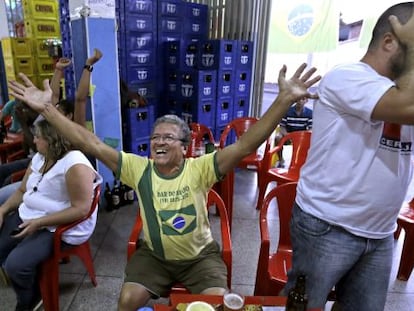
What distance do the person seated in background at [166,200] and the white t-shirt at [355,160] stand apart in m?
0.39

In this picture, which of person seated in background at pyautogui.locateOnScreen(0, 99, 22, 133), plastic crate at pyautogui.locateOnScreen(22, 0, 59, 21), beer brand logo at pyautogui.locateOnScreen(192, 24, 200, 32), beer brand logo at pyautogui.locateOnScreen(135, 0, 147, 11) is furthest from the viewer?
plastic crate at pyautogui.locateOnScreen(22, 0, 59, 21)

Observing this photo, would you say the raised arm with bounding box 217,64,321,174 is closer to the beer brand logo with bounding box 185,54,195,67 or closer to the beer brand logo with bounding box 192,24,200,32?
the beer brand logo with bounding box 185,54,195,67

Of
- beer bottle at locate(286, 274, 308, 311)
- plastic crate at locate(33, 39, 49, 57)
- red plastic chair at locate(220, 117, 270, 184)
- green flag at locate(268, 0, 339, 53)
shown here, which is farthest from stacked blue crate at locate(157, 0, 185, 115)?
beer bottle at locate(286, 274, 308, 311)

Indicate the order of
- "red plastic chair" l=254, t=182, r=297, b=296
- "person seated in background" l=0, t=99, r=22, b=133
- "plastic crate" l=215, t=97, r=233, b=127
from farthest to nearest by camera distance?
"plastic crate" l=215, t=97, r=233, b=127 → "person seated in background" l=0, t=99, r=22, b=133 → "red plastic chair" l=254, t=182, r=297, b=296

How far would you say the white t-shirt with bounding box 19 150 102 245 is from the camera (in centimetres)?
179

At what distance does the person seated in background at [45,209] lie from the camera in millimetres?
1722

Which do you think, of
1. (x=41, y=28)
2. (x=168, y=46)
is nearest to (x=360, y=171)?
(x=168, y=46)

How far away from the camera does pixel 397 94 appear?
0.91 metres

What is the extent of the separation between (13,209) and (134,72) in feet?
7.64

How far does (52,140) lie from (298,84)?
4.29 feet

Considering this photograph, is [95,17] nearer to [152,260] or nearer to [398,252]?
[152,260]

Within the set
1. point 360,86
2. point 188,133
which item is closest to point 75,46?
point 188,133

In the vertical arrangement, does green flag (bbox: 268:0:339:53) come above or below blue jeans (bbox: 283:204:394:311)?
above

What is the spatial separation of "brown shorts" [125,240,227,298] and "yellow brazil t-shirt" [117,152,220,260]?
0.13ft
